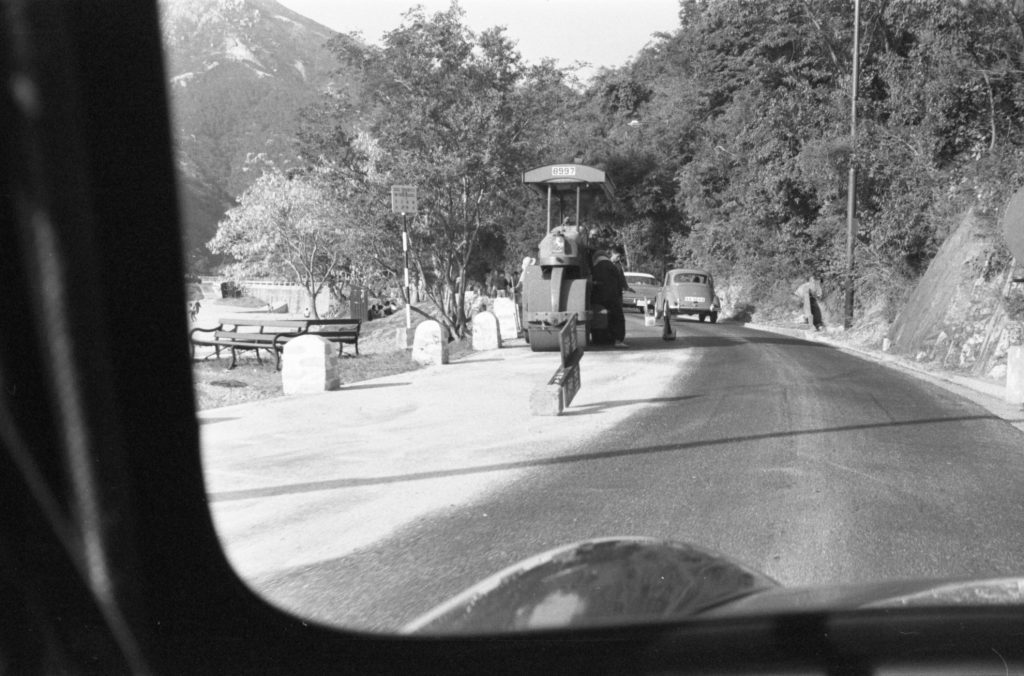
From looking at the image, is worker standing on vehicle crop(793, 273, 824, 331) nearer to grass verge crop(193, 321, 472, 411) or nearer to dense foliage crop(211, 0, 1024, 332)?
dense foliage crop(211, 0, 1024, 332)

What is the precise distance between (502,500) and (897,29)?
83.0ft

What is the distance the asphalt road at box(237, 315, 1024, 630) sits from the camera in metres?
4.88

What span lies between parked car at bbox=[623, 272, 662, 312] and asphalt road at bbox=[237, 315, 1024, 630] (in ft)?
83.9

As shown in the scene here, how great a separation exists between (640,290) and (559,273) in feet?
68.6

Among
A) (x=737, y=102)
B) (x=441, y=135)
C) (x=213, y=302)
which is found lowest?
(x=213, y=302)

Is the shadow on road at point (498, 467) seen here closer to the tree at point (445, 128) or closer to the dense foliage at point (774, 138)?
the dense foliage at point (774, 138)

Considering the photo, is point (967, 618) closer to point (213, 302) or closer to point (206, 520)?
point (206, 520)

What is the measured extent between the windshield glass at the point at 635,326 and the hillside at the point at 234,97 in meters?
6.98

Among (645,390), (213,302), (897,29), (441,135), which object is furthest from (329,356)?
Answer: (213,302)

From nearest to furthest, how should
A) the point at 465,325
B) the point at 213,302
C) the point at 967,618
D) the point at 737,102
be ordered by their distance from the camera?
the point at 967,618 → the point at 465,325 → the point at 737,102 → the point at 213,302

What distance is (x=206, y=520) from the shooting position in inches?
224

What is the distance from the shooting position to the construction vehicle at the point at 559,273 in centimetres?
1588

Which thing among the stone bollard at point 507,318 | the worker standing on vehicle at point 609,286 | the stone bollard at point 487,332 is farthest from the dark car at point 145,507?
the stone bollard at point 507,318

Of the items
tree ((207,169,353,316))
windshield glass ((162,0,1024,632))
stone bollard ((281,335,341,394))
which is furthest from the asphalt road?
tree ((207,169,353,316))
